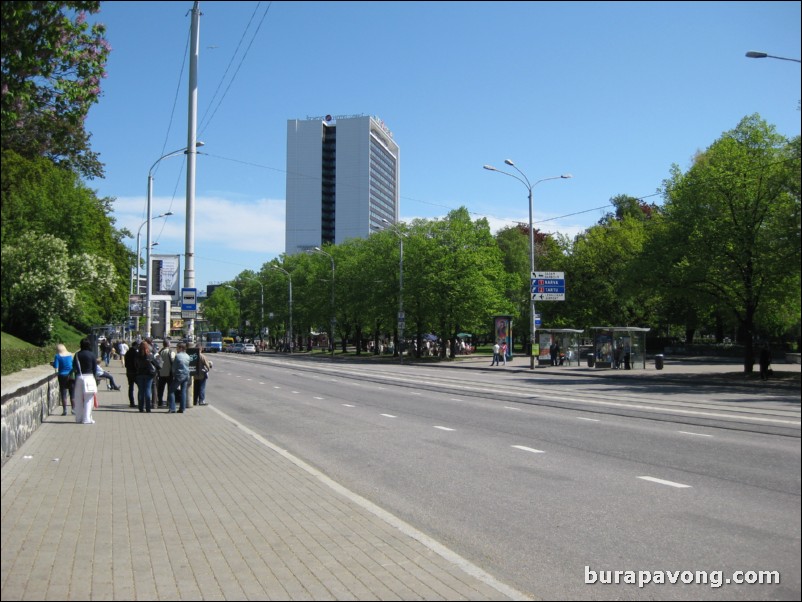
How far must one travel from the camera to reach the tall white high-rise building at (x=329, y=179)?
173000 mm

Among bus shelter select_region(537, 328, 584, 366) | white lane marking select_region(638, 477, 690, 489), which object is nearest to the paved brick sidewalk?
white lane marking select_region(638, 477, 690, 489)

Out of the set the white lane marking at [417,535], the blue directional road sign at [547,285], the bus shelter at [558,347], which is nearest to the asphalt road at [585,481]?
the white lane marking at [417,535]

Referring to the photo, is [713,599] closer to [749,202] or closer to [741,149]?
[749,202]

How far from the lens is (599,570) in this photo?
219 inches

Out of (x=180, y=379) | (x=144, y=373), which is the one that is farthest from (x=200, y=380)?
(x=144, y=373)

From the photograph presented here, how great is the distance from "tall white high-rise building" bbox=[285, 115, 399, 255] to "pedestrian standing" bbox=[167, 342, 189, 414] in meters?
154

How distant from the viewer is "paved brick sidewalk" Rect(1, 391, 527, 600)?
16.1 feet

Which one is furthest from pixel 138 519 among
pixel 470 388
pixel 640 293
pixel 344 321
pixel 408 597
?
pixel 344 321

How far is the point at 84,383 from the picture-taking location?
48.6 feet

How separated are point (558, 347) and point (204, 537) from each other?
4247cm

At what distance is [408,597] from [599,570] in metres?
1.68

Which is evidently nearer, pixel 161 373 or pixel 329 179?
pixel 161 373
